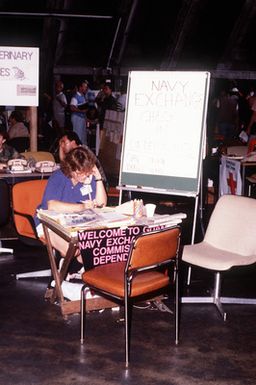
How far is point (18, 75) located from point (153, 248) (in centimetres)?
431

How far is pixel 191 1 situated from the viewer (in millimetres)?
15992

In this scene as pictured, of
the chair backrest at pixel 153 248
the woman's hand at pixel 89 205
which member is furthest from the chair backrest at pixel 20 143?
the chair backrest at pixel 153 248

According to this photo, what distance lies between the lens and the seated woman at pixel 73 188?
15.8 feet

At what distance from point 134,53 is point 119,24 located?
1.24m

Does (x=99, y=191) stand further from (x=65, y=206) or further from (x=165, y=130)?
(x=165, y=130)

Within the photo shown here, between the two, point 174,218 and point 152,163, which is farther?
point 152,163

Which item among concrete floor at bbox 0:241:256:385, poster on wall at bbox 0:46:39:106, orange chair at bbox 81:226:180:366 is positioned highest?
poster on wall at bbox 0:46:39:106

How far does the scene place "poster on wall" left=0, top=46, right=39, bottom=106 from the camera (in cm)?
743

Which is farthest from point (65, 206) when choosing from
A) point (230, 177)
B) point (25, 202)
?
point (230, 177)

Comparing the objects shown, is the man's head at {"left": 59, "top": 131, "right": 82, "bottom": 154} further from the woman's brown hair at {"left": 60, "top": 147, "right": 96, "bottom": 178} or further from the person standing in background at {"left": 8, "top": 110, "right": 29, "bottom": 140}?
the person standing in background at {"left": 8, "top": 110, "right": 29, "bottom": 140}

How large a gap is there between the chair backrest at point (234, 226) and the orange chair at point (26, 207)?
145 centimetres

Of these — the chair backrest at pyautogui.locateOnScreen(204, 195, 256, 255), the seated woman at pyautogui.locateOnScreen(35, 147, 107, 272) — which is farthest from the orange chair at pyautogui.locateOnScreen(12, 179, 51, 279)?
the chair backrest at pyautogui.locateOnScreen(204, 195, 256, 255)

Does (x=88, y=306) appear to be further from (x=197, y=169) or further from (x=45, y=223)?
→ (x=197, y=169)

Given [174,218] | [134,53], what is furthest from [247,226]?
Result: [134,53]
